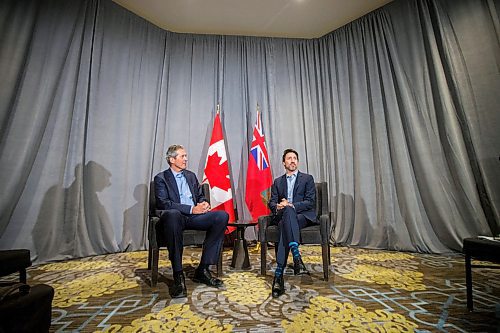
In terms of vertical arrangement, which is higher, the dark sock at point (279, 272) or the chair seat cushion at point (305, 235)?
the chair seat cushion at point (305, 235)

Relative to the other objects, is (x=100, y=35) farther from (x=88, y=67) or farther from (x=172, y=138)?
(x=172, y=138)

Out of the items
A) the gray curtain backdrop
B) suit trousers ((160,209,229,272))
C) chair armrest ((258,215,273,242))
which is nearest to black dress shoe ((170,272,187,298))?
suit trousers ((160,209,229,272))

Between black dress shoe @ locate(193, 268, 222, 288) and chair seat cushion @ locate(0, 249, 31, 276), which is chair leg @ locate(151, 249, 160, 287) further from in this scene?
chair seat cushion @ locate(0, 249, 31, 276)

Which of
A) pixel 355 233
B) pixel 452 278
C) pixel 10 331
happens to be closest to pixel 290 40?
pixel 355 233

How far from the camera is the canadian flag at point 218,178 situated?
3529 millimetres

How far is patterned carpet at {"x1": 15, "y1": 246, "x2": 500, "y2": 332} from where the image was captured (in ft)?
4.60

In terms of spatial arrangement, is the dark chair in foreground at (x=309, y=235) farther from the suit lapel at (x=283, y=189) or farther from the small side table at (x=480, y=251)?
the small side table at (x=480, y=251)

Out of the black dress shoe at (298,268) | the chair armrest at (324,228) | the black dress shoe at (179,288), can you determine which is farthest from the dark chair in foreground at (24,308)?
the chair armrest at (324,228)

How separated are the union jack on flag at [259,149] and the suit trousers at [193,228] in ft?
5.42

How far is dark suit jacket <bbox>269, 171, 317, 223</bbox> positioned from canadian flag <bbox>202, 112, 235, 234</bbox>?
993mm

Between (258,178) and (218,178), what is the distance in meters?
0.55

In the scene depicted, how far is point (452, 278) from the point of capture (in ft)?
6.94

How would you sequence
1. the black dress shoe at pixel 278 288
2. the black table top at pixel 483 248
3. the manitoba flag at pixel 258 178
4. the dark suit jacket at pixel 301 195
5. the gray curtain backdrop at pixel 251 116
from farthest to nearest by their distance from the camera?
the manitoba flag at pixel 258 178 < the gray curtain backdrop at pixel 251 116 < the dark suit jacket at pixel 301 195 < the black dress shoe at pixel 278 288 < the black table top at pixel 483 248

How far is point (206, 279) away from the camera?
6.85ft
